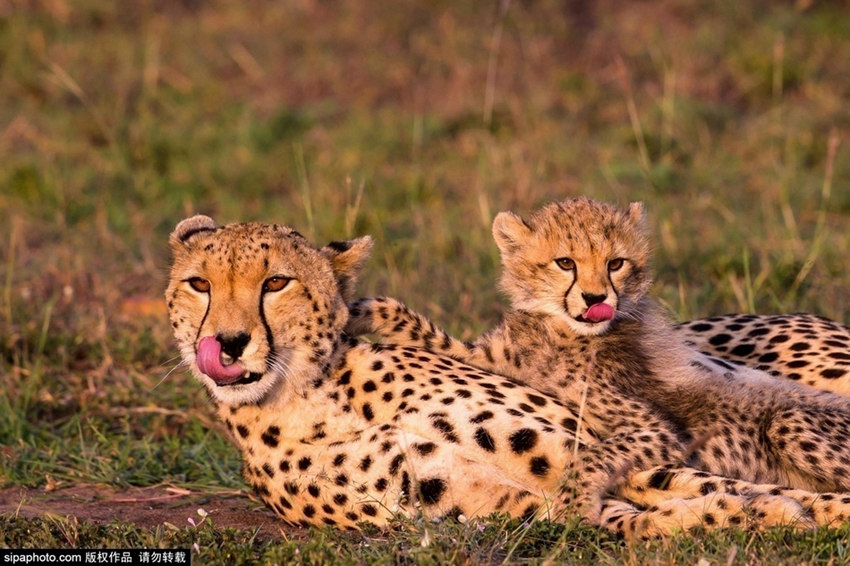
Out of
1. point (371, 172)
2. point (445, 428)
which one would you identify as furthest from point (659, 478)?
point (371, 172)

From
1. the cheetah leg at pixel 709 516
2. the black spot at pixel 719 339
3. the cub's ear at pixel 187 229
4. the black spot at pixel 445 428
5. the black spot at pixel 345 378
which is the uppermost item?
the cub's ear at pixel 187 229

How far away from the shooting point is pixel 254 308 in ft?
12.4

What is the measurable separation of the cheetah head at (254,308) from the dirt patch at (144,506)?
42 cm

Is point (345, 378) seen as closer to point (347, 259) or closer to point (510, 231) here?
point (347, 259)

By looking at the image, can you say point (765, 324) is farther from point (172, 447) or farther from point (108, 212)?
point (108, 212)

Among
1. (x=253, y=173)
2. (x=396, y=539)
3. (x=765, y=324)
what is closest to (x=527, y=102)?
(x=253, y=173)

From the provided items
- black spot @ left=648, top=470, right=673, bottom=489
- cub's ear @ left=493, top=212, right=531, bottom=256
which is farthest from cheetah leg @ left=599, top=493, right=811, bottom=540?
cub's ear @ left=493, top=212, right=531, bottom=256

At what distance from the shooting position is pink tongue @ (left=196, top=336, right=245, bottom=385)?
143 inches

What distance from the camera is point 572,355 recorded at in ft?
13.7

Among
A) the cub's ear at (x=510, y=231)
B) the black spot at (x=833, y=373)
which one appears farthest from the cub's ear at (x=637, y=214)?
the black spot at (x=833, y=373)

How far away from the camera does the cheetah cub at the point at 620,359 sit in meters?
3.96

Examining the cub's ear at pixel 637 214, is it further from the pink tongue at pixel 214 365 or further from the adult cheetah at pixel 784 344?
the pink tongue at pixel 214 365

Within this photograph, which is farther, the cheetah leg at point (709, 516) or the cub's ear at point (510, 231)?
the cub's ear at point (510, 231)

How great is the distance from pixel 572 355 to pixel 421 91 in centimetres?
576
